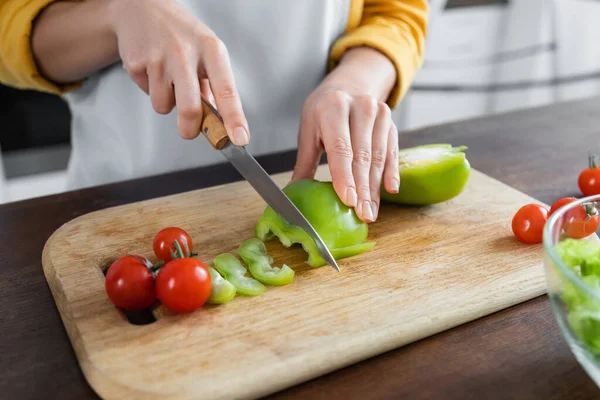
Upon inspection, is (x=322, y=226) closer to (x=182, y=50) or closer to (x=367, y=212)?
(x=367, y=212)

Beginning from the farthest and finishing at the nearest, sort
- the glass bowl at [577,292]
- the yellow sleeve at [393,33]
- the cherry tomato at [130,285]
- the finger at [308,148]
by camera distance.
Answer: the yellow sleeve at [393,33]
the finger at [308,148]
the cherry tomato at [130,285]
the glass bowl at [577,292]

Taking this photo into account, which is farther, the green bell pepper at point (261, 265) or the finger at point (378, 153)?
the finger at point (378, 153)

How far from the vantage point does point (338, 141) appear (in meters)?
1.20

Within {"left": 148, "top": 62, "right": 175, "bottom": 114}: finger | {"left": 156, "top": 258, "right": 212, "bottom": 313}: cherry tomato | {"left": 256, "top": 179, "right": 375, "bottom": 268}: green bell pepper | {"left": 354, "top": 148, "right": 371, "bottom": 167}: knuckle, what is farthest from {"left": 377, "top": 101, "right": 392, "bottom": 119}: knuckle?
{"left": 156, "top": 258, "right": 212, "bottom": 313}: cherry tomato

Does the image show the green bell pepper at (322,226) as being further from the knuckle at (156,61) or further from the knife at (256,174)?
the knuckle at (156,61)

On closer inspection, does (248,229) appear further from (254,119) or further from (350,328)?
(254,119)

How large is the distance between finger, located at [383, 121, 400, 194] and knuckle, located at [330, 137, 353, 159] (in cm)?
10

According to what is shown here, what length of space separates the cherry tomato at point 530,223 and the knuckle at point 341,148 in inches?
13.9

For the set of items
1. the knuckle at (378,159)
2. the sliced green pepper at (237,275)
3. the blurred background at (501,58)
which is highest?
the knuckle at (378,159)

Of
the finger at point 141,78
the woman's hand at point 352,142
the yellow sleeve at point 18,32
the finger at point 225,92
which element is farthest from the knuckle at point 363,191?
the yellow sleeve at point 18,32

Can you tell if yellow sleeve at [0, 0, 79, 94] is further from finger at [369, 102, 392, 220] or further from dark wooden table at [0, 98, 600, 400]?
finger at [369, 102, 392, 220]

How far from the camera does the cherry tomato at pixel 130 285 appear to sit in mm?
928

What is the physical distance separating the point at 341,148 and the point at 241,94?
1.77 ft

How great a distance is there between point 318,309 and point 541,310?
38 cm
